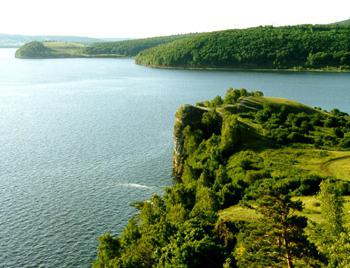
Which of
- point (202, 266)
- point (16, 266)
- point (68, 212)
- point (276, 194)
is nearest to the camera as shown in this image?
point (276, 194)

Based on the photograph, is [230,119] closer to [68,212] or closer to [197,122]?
[197,122]

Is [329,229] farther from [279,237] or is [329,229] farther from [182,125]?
[182,125]

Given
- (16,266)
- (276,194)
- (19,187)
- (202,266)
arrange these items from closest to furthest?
(276,194), (202,266), (16,266), (19,187)

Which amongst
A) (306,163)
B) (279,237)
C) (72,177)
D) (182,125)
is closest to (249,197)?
(306,163)

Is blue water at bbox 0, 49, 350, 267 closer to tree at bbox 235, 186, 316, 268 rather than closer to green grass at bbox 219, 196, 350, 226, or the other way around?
green grass at bbox 219, 196, 350, 226

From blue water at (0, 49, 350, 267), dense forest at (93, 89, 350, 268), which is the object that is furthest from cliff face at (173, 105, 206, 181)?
blue water at (0, 49, 350, 267)

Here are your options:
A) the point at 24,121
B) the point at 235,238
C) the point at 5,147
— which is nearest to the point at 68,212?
the point at 235,238

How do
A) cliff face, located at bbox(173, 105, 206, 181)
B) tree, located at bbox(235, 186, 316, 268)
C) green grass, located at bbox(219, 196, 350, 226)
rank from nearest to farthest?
1. tree, located at bbox(235, 186, 316, 268)
2. green grass, located at bbox(219, 196, 350, 226)
3. cliff face, located at bbox(173, 105, 206, 181)
